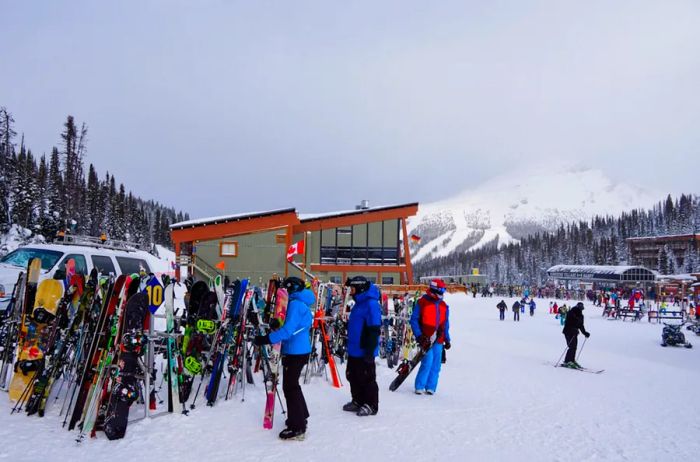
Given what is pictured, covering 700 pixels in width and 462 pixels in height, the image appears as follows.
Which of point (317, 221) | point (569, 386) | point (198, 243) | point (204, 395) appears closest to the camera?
point (204, 395)

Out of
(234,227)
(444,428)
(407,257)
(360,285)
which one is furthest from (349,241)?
(444,428)

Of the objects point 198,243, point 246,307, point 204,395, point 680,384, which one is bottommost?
point 680,384

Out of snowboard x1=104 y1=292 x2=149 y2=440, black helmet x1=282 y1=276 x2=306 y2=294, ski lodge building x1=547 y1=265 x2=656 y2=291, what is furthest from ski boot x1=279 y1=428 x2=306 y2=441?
ski lodge building x1=547 y1=265 x2=656 y2=291

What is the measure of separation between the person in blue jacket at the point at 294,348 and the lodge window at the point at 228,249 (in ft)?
84.6

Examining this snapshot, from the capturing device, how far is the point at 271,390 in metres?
5.50

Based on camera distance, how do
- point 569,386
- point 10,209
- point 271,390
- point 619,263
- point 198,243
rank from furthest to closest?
point 619,263, point 10,209, point 198,243, point 569,386, point 271,390

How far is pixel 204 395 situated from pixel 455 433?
3.44 meters

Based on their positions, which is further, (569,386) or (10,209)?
(10,209)

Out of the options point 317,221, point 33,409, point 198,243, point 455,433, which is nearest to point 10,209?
point 198,243

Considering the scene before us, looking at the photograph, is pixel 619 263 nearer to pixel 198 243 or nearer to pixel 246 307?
pixel 198 243

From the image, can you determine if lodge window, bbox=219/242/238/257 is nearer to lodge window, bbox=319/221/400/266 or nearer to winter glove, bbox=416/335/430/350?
lodge window, bbox=319/221/400/266

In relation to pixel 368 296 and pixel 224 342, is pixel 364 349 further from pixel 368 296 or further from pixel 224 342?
pixel 224 342

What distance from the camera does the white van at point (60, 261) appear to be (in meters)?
9.02

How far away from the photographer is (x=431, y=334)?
7383mm
